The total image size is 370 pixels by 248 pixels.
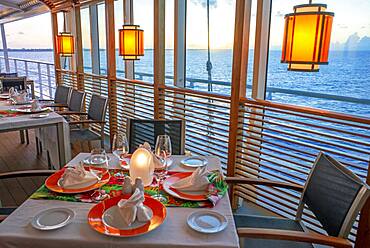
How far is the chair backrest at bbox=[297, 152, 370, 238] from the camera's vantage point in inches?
53.2

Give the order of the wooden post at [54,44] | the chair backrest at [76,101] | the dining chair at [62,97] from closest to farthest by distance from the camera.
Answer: the chair backrest at [76,101]
the dining chair at [62,97]
the wooden post at [54,44]

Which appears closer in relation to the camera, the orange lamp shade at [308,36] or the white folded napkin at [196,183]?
the orange lamp shade at [308,36]

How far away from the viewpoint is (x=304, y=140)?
2.39 meters

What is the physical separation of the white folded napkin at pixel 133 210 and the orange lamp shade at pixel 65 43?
436 centimetres

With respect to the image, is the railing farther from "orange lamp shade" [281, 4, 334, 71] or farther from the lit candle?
"orange lamp shade" [281, 4, 334, 71]

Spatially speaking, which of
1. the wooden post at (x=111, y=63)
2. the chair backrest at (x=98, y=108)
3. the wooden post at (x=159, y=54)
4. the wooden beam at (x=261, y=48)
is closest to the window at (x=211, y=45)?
the wooden post at (x=159, y=54)

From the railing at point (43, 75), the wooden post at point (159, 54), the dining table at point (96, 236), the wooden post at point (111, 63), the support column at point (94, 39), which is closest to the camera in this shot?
the dining table at point (96, 236)

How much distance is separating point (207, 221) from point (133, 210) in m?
0.31

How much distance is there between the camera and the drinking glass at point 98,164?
1660 mm

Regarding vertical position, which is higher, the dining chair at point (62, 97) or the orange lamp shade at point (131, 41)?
the orange lamp shade at point (131, 41)

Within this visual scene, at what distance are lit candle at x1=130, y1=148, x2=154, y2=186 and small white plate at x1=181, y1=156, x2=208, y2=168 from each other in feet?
1.18

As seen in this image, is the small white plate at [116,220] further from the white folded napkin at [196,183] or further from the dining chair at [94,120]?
the dining chair at [94,120]

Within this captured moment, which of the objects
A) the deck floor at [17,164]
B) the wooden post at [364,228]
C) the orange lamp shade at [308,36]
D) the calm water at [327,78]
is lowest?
the deck floor at [17,164]

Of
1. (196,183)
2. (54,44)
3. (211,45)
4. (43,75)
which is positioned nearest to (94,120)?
(211,45)
